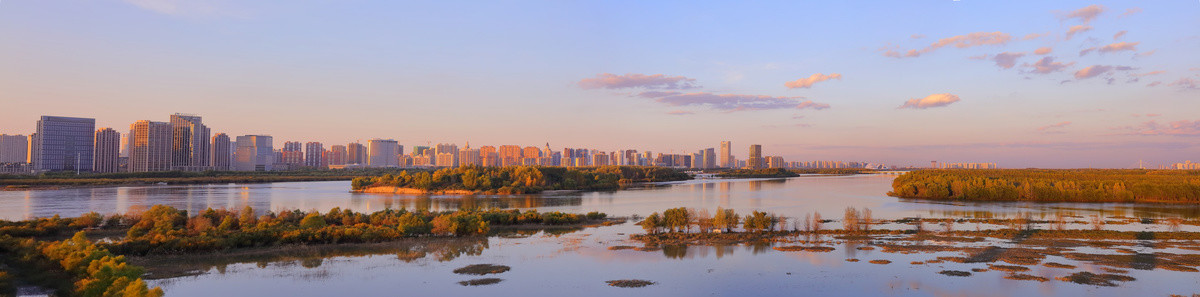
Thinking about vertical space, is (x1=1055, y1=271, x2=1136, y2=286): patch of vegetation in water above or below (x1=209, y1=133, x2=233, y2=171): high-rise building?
below

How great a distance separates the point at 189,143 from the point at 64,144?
22.6 meters

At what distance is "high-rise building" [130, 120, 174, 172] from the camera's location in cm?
13738

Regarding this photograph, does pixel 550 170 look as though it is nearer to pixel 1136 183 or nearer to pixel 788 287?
pixel 1136 183

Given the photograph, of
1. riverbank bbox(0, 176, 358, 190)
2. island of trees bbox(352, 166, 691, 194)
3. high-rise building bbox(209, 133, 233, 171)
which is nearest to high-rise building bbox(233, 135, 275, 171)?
high-rise building bbox(209, 133, 233, 171)

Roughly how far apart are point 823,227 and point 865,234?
153 inches

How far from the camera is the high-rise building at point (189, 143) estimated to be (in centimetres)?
14312

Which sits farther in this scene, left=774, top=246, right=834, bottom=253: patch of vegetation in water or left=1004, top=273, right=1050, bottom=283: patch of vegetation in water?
left=774, top=246, right=834, bottom=253: patch of vegetation in water

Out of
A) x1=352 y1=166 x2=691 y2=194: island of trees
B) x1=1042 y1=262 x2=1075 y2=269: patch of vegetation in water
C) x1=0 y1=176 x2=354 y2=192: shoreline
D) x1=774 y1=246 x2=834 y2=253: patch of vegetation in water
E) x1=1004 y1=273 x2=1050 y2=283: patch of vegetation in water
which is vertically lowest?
x1=1004 y1=273 x2=1050 y2=283: patch of vegetation in water

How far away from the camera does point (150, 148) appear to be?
13775 cm

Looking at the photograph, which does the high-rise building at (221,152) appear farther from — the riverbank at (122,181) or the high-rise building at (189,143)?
the riverbank at (122,181)

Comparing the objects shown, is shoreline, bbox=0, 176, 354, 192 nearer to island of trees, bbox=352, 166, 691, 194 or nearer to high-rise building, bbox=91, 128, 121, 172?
island of trees, bbox=352, 166, 691, 194

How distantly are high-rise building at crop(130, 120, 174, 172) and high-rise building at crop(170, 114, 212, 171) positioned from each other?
1692mm

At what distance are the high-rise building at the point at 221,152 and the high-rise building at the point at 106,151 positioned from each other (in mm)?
24136

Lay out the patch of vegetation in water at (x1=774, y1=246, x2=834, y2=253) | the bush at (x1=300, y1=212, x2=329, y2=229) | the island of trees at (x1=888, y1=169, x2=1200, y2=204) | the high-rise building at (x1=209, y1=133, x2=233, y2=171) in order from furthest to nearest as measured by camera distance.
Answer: the high-rise building at (x1=209, y1=133, x2=233, y2=171) → the island of trees at (x1=888, y1=169, x2=1200, y2=204) → the bush at (x1=300, y1=212, x2=329, y2=229) → the patch of vegetation in water at (x1=774, y1=246, x2=834, y2=253)
